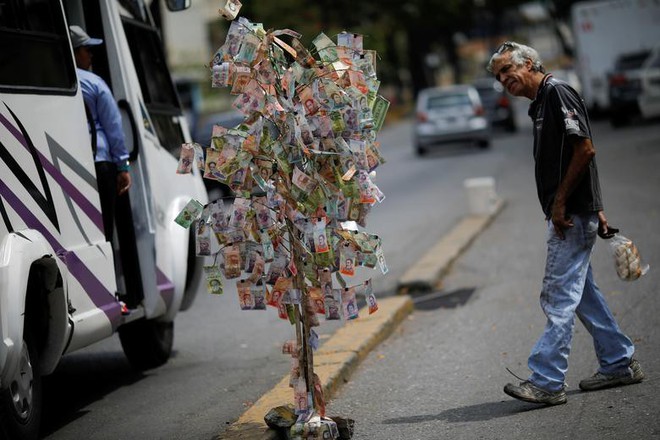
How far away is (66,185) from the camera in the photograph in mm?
6422

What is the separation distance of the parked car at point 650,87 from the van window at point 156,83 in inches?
788

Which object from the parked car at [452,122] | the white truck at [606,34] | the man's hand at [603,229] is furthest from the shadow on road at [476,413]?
the white truck at [606,34]

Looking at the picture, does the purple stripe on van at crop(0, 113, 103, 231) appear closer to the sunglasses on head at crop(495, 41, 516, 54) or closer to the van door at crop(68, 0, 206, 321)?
the van door at crop(68, 0, 206, 321)

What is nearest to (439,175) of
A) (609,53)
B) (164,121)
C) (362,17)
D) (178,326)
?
(609,53)

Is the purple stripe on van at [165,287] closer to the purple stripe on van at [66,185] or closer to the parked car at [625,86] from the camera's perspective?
the purple stripe on van at [66,185]

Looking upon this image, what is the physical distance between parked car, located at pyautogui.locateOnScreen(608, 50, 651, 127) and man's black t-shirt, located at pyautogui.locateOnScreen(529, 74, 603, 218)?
22.4 m

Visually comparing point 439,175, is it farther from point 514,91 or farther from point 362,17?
point 362,17

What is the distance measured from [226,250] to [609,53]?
90.8 feet

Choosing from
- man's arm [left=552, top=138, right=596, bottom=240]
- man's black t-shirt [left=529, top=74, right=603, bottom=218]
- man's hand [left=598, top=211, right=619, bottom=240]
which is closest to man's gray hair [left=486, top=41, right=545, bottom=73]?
man's black t-shirt [left=529, top=74, right=603, bottom=218]

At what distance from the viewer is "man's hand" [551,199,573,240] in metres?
6.10

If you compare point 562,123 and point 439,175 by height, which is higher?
point 562,123

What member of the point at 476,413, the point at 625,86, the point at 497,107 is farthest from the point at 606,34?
the point at 476,413

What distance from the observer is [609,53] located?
31672mm

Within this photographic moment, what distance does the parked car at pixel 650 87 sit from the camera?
88.8ft
